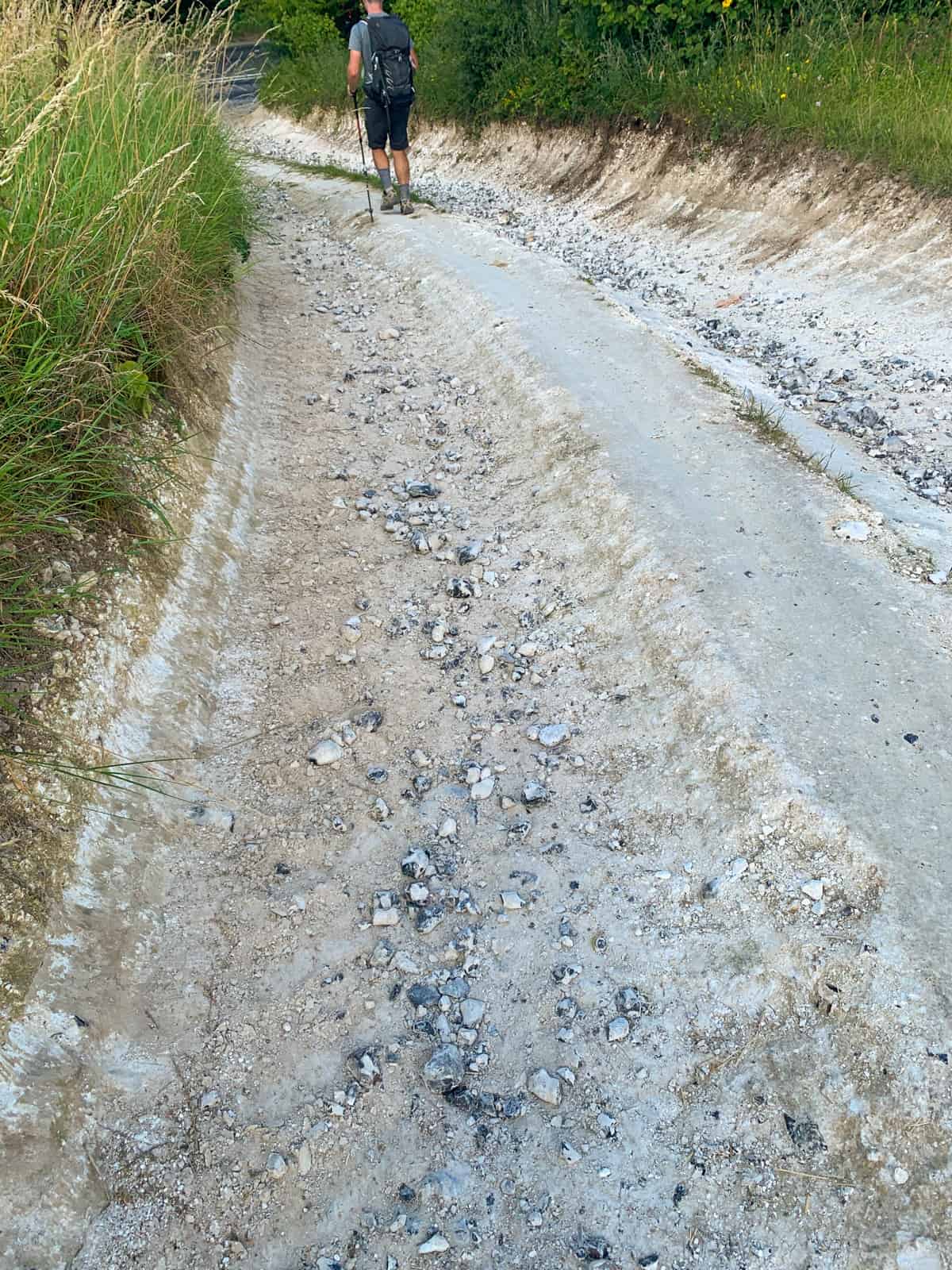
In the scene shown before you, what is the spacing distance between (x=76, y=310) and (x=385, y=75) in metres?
9.15

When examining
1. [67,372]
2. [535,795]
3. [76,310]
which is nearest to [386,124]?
[76,310]

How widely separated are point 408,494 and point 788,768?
3.83 m

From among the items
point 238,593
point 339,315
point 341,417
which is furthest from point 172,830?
point 339,315

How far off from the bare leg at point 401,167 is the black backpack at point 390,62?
0.62 m

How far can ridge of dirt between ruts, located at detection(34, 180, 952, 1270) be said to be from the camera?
9.14ft

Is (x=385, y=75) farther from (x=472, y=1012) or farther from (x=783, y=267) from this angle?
(x=472, y=1012)

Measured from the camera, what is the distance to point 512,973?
3.51 metres

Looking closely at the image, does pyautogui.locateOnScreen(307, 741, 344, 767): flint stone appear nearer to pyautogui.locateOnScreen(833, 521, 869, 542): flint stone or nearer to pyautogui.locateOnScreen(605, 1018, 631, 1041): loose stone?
pyautogui.locateOnScreen(605, 1018, 631, 1041): loose stone

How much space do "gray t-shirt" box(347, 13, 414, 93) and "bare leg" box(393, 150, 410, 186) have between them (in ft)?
3.26

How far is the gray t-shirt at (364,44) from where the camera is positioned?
11.6 metres

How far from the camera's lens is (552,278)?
31.5 feet

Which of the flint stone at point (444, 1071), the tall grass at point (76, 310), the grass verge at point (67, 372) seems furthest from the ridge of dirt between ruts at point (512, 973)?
the tall grass at point (76, 310)

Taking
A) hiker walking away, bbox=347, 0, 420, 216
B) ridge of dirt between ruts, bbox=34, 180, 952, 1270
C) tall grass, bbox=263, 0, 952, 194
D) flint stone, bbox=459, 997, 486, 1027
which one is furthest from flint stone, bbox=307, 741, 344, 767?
hiker walking away, bbox=347, 0, 420, 216

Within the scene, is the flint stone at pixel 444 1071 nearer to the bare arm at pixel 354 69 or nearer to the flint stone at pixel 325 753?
the flint stone at pixel 325 753
